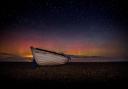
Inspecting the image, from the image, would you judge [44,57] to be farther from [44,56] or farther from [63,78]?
[63,78]

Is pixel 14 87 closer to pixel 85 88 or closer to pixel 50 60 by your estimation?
pixel 85 88

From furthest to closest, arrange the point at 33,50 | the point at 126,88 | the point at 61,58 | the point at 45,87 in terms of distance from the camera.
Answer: the point at 61,58 < the point at 33,50 < the point at 45,87 < the point at 126,88

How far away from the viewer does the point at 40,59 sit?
29.3 meters

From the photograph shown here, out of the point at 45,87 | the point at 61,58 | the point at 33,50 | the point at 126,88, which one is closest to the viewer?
the point at 126,88

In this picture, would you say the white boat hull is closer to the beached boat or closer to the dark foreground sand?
the beached boat

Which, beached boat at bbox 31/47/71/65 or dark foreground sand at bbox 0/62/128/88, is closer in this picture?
dark foreground sand at bbox 0/62/128/88

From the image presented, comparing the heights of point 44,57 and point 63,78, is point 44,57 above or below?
above

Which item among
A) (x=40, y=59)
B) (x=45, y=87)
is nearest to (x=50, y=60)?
(x=40, y=59)

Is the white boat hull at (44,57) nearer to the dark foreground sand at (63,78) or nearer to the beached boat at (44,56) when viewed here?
the beached boat at (44,56)

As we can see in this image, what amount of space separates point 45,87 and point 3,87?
2084 mm

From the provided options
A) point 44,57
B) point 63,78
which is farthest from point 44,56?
point 63,78

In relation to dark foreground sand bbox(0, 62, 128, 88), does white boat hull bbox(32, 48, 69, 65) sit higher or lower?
higher

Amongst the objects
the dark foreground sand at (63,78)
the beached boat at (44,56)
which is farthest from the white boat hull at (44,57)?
the dark foreground sand at (63,78)

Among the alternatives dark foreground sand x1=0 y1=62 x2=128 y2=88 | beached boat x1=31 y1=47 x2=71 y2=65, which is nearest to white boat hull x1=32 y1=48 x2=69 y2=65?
beached boat x1=31 y1=47 x2=71 y2=65
